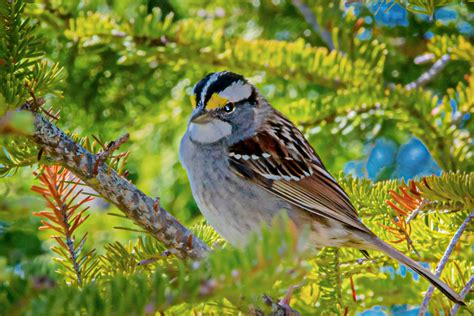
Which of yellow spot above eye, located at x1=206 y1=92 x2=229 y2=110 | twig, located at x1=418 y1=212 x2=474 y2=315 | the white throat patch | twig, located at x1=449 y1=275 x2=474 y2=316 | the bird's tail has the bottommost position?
the bird's tail

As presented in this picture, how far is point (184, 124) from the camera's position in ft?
9.66

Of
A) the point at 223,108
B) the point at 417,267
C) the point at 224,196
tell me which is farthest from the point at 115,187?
the point at 223,108

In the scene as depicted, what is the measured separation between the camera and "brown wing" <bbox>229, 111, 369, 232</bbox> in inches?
85.7

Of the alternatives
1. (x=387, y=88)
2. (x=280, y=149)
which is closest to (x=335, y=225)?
(x=280, y=149)

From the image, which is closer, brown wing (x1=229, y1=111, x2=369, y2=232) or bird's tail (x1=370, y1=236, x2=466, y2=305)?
bird's tail (x1=370, y1=236, x2=466, y2=305)

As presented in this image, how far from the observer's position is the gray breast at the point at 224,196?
2104mm

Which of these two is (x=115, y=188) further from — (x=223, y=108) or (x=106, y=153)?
(x=223, y=108)

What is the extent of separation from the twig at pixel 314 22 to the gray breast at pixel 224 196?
0.78 metres

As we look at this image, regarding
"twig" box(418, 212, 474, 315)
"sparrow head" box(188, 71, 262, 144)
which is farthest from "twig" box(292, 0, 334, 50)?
"twig" box(418, 212, 474, 315)

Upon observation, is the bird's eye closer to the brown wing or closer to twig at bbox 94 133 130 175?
Result: the brown wing

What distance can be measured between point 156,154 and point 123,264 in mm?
1375

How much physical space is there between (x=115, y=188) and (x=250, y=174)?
2.86 feet

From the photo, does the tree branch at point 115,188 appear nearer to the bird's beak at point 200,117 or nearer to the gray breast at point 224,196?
the gray breast at point 224,196

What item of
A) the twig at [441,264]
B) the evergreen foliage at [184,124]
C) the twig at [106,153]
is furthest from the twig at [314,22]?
the twig at [106,153]
